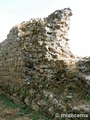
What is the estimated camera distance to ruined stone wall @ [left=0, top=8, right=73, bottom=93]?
9484mm

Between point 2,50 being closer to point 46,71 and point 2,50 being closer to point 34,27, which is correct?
point 34,27

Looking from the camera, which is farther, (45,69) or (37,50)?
(37,50)

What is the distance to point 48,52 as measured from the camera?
965 cm

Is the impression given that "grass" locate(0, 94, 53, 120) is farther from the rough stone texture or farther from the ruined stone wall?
the ruined stone wall

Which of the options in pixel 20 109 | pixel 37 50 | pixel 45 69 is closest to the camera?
pixel 20 109

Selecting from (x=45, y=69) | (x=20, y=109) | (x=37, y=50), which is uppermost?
(x=37, y=50)

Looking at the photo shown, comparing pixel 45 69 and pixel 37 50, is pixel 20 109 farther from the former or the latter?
pixel 37 50

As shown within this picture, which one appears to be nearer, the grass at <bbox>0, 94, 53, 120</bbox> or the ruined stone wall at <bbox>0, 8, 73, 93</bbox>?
the grass at <bbox>0, 94, 53, 120</bbox>

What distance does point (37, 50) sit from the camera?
32.8 feet

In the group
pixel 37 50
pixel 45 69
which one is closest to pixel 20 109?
pixel 45 69

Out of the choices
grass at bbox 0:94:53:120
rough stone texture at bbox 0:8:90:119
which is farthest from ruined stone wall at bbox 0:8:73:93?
grass at bbox 0:94:53:120

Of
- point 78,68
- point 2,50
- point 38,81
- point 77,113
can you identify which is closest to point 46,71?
point 38,81

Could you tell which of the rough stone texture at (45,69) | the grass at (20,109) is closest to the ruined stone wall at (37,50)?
the rough stone texture at (45,69)

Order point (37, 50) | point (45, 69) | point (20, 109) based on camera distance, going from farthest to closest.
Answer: point (37, 50)
point (45, 69)
point (20, 109)
